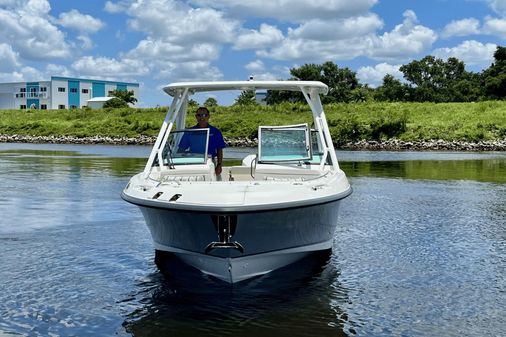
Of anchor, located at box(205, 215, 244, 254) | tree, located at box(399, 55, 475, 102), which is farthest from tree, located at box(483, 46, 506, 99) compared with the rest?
anchor, located at box(205, 215, 244, 254)

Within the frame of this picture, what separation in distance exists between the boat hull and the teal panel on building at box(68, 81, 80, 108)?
10240cm

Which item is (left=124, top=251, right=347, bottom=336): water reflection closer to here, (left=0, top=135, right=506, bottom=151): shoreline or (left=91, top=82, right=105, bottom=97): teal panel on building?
(left=0, top=135, right=506, bottom=151): shoreline

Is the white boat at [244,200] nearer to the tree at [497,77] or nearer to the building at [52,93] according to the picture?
the tree at [497,77]

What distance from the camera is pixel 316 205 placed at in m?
7.48

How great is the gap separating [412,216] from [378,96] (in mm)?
65354

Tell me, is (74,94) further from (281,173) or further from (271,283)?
(271,283)

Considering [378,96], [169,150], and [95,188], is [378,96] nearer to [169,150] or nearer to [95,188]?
[95,188]

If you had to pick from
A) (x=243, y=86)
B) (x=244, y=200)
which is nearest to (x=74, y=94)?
(x=243, y=86)

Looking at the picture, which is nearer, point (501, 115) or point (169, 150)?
point (169, 150)

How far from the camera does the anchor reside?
6.91 meters

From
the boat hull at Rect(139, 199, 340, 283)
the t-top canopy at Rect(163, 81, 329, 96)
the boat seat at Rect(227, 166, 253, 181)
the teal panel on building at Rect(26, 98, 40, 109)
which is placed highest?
the teal panel on building at Rect(26, 98, 40, 109)

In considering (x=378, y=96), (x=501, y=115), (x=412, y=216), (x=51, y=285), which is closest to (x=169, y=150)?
(x=51, y=285)

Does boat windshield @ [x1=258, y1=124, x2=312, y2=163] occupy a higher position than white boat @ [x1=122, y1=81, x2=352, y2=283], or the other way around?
boat windshield @ [x1=258, y1=124, x2=312, y2=163]

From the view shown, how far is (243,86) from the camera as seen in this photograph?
9.98 metres
